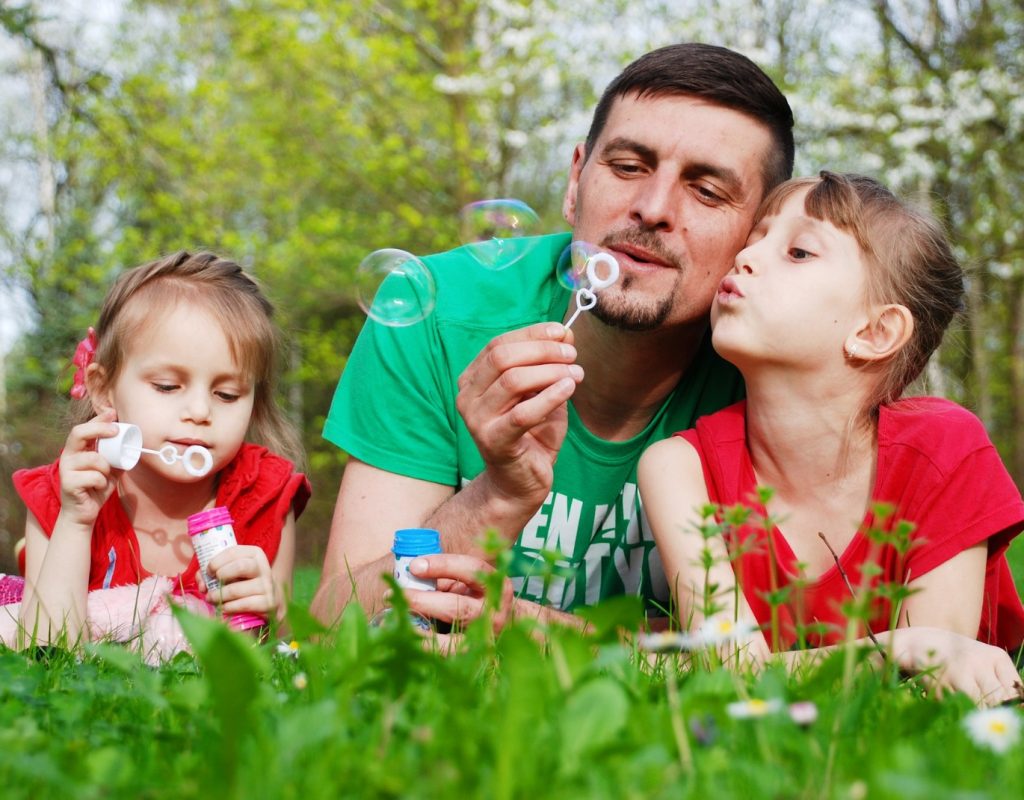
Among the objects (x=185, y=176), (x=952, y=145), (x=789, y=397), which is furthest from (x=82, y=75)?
(x=789, y=397)

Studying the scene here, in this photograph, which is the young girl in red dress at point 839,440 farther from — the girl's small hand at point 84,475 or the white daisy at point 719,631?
the girl's small hand at point 84,475

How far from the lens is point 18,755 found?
95 cm

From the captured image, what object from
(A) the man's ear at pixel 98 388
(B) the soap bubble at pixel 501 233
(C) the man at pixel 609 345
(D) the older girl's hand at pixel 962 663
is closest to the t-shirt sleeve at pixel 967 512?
(D) the older girl's hand at pixel 962 663

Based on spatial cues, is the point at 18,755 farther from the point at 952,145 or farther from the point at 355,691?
the point at 952,145

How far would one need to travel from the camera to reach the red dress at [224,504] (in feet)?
8.64

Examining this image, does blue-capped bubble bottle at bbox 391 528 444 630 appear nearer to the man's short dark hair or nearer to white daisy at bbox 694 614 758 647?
white daisy at bbox 694 614 758 647

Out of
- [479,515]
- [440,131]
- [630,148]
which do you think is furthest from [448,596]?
[440,131]

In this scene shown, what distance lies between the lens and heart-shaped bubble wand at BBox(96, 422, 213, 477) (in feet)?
7.87

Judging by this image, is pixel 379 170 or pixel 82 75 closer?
pixel 82 75

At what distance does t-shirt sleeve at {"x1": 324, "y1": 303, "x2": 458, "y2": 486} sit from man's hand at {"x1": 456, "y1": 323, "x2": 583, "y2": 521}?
445 millimetres

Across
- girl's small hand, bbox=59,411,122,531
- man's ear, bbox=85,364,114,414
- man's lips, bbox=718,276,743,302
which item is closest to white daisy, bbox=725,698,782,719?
man's lips, bbox=718,276,743,302

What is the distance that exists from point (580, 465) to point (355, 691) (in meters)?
1.63

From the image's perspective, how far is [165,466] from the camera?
2.55 metres

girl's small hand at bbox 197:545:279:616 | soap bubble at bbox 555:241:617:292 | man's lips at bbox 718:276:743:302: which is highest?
soap bubble at bbox 555:241:617:292
